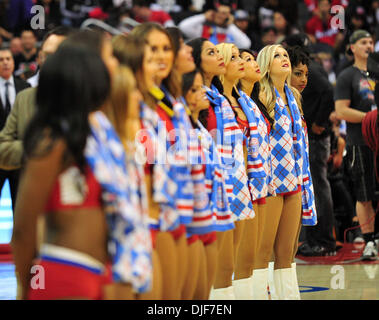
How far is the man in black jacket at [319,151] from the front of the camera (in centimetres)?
809

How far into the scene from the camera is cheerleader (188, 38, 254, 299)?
16.1ft

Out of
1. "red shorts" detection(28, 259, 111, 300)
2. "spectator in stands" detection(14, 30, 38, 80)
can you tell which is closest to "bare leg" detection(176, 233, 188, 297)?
"red shorts" detection(28, 259, 111, 300)

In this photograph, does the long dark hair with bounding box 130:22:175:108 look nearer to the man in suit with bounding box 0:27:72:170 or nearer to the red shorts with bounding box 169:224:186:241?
the man in suit with bounding box 0:27:72:170

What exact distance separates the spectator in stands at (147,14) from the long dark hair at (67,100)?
9291 mm

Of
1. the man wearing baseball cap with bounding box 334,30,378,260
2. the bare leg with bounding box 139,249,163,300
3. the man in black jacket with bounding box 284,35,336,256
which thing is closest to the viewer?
the bare leg with bounding box 139,249,163,300

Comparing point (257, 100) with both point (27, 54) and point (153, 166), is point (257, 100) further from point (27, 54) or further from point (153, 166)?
point (27, 54)

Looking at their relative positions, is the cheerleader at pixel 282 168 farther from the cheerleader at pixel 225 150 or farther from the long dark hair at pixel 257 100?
the cheerleader at pixel 225 150

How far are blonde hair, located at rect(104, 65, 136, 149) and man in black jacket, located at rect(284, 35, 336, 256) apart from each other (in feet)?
17.1

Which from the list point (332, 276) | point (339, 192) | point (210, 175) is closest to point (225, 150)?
point (210, 175)

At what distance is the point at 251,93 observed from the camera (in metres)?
5.80

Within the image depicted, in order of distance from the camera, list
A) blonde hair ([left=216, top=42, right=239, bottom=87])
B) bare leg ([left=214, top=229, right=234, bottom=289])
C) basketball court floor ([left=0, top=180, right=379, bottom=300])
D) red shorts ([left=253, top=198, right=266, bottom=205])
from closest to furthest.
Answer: bare leg ([left=214, top=229, right=234, bottom=289])
blonde hair ([left=216, top=42, right=239, bottom=87])
red shorts ([left=253, top=198, right=266, bottom=205])
basketball court floor ([left=0, top=180, right=379, bottom=300])

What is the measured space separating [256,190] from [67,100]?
2.83m

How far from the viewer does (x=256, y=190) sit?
5.29m
